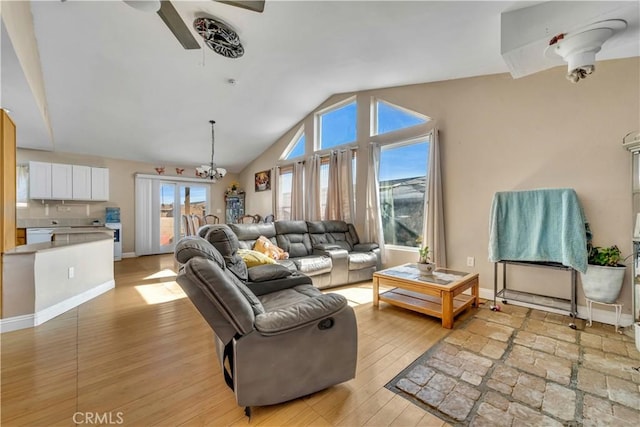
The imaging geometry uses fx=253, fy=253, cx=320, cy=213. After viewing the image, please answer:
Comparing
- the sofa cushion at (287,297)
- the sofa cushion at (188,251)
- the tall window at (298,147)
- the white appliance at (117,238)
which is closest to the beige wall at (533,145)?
the sofa cushion at (287,297)

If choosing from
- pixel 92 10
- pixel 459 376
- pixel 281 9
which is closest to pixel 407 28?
pixel 281 9

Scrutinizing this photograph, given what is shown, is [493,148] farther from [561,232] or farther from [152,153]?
[152,153]

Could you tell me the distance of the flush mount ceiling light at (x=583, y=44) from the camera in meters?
1.84

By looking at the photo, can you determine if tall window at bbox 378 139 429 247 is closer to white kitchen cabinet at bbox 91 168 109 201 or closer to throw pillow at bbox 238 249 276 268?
throw pillow at bbox 238 249 276 268

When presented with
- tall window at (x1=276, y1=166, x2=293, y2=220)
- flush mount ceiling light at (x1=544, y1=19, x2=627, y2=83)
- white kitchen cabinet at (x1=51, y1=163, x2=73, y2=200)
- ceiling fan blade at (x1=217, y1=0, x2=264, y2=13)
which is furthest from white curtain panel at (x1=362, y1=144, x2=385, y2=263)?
white kitchen cabinet at (x1=51, y1=163, x2=73, y2=200)

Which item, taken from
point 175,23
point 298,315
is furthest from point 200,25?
point 298,315

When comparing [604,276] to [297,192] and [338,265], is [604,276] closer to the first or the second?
[338,265]

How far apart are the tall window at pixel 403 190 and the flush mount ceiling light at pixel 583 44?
1922 mm

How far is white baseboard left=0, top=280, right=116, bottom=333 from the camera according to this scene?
238 cm

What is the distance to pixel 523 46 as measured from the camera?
2.10 metres

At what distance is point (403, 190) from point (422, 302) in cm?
208

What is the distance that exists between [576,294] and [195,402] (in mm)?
3741

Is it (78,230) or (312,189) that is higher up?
(312,189)

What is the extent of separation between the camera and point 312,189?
18.2 feet
